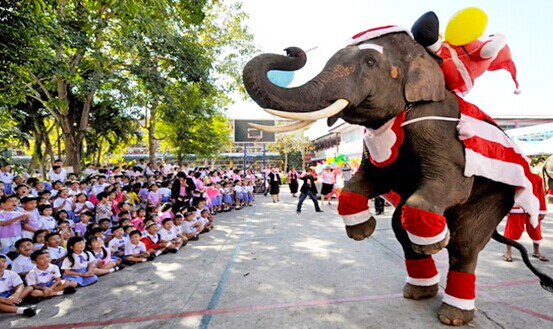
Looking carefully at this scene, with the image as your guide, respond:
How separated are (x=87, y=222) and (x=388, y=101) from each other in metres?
5.78

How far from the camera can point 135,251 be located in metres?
4.99

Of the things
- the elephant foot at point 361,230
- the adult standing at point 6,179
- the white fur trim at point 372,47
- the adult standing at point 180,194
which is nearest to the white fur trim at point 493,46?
the white fur trim at point 372,47

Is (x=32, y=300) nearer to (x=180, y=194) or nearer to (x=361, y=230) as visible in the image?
(x=361, y=230)

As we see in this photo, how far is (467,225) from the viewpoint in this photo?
8.41ft

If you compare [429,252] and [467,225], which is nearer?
[429,252]

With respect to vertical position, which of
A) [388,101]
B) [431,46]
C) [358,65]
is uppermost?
[431,46]

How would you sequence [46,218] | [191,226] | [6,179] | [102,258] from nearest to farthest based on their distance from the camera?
1. [102,258]
2. [46,218]
3. [191,226]
4. [6,179]

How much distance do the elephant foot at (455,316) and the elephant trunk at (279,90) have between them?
195cm

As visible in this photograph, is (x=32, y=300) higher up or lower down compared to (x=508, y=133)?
lower down

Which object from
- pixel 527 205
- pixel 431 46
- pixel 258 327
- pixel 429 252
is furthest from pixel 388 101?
pixel 258 327

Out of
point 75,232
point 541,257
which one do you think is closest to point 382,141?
point 541,257

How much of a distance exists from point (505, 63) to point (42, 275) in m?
5.40

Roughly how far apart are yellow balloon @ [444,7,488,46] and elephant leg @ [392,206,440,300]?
5.00ft

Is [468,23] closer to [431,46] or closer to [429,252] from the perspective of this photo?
[431,46]
